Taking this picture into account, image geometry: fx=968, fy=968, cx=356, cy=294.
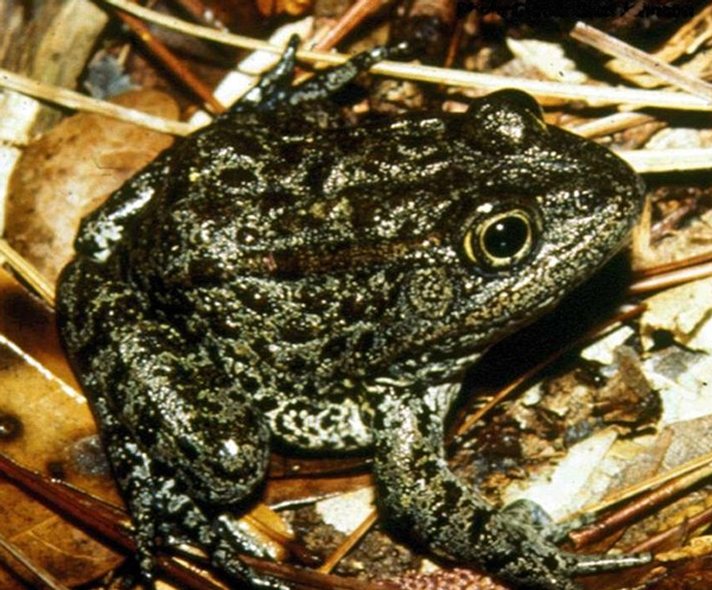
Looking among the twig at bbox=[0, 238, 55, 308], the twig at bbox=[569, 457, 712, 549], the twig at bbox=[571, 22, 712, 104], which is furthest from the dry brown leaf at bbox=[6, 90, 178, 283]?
the twig at bbox=[569, 457, 712, 549]

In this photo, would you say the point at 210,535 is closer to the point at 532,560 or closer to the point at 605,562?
the point at 532,560

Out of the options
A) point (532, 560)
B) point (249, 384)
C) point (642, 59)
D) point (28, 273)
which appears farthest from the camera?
point (28, 273)

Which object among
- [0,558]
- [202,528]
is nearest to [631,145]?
[202,528]

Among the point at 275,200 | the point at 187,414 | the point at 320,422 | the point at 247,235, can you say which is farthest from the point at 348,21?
the point at 187,414

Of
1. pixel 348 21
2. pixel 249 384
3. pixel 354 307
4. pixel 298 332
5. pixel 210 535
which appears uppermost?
pixel 348 21

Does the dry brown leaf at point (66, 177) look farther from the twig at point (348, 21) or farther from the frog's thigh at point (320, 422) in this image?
the frog's thigh at point (320, 422)

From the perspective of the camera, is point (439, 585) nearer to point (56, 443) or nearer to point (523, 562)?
point (523, 562)

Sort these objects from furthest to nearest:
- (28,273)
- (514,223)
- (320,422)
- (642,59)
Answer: (28,273)
(642,59)
(320,422)
(514,223)

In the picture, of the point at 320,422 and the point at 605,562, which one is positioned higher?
the point at 320,422
